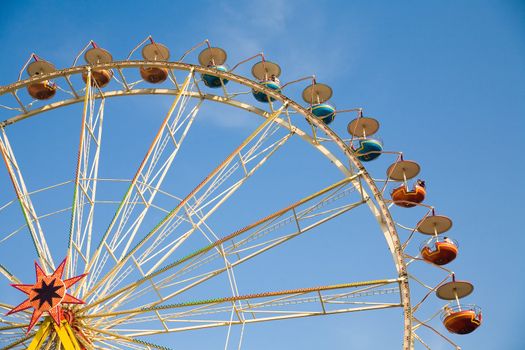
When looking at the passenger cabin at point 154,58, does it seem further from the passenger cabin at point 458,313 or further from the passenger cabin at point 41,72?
the passenger cabin at point 458,313

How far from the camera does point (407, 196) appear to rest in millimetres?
17047

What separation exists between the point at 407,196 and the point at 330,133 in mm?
2855

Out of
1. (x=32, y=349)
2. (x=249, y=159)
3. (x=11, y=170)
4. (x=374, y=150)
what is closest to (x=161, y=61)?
(x=249, y=159)

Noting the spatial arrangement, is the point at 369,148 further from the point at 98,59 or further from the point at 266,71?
the point at 98,59

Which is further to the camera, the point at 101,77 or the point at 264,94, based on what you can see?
the point at 101,77

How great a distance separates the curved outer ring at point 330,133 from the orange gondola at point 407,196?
7.00 ft

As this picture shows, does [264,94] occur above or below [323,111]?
below

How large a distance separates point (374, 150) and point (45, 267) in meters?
8.59

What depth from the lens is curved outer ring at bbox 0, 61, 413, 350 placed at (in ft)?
45.2

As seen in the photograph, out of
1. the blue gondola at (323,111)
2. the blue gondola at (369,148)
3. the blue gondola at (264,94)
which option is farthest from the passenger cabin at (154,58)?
the blue gondola at (369,148)

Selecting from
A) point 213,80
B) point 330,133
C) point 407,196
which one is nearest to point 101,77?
point 213,80

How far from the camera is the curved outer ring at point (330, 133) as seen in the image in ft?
45.2

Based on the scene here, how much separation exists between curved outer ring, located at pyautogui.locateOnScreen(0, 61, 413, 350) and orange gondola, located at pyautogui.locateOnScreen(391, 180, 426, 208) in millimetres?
2135

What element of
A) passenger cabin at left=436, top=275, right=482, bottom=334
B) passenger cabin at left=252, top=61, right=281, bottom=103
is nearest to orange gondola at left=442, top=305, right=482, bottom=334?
passenger cabin at left=436, top=275, right=482, bottom=334
